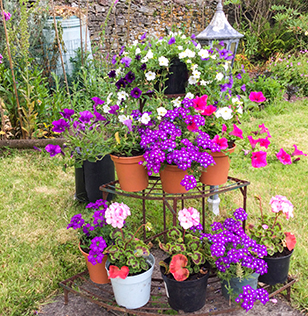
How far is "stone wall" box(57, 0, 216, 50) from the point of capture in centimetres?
565

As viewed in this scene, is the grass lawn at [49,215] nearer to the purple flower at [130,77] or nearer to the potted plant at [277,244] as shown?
the potted plant at [277,244]

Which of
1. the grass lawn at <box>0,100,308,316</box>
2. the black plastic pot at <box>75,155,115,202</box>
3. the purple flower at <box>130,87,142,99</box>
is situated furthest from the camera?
the black plastic pot at <box>75,155,115,202</box>

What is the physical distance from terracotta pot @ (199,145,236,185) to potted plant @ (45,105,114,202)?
2.09 feet

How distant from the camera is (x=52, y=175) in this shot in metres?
3.31

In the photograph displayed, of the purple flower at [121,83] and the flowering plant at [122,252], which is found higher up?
the purple flower at [121,83]

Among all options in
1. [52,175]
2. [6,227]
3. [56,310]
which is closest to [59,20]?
[52,175]

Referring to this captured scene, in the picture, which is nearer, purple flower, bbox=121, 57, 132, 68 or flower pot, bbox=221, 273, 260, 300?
flower pot, bbox=221, 273, 260, 300

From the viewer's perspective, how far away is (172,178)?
6.06 ft

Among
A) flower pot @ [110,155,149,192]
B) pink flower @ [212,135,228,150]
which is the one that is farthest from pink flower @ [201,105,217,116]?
flower pot @ [110,155,149,192]

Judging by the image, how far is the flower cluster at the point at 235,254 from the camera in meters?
1.65

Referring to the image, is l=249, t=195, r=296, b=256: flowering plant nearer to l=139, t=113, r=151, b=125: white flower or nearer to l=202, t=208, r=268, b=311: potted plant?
l=202, t=208, r=268, b=311: potted plant

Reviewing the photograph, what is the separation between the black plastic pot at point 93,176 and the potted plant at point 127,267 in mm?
943

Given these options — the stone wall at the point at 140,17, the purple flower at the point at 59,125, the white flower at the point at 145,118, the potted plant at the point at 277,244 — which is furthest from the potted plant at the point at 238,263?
the stone wall at the point at 140,17

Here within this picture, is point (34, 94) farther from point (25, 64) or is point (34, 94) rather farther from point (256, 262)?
point (256, 262)
